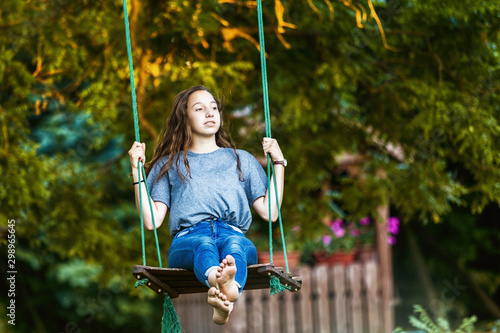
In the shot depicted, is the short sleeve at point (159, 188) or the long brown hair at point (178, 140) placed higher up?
the long brown hair at point (178, 140)

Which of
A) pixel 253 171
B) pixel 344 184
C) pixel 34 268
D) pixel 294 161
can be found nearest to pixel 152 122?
pixel 294 161

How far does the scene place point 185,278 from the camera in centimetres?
331

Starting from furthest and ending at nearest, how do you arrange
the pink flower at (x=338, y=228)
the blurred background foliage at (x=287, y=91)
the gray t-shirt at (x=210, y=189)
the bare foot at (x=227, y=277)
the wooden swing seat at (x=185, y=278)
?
the pink flower at (x=338, y=228) < the blurred background foliage at (x=287, y=91) < the gray t-shirt at (x=210, y=189) < the wooden swing seat at (x=185, y=278) < the bare foot at (x=227, y=277)

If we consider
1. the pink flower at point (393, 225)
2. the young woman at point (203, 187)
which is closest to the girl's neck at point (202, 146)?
the young woman at point (203, 187)

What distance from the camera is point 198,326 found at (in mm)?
9594

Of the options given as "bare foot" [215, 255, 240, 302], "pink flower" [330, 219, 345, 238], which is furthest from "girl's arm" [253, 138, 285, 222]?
"pink flower" [330, 219, 345, 238]

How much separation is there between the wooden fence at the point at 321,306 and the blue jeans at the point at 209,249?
216 inches

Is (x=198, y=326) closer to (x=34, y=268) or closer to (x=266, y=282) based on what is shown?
(x=34, y=268)

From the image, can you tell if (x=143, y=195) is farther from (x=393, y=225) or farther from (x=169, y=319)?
(x=393, y=225)

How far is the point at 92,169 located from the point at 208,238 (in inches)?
186

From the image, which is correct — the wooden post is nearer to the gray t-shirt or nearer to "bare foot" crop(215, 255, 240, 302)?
the gray t-shirt

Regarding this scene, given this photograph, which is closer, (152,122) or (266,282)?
(266,282)

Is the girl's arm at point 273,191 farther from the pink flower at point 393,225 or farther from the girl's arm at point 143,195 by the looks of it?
the pink flower at point 393,225

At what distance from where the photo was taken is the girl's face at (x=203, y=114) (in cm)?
356
